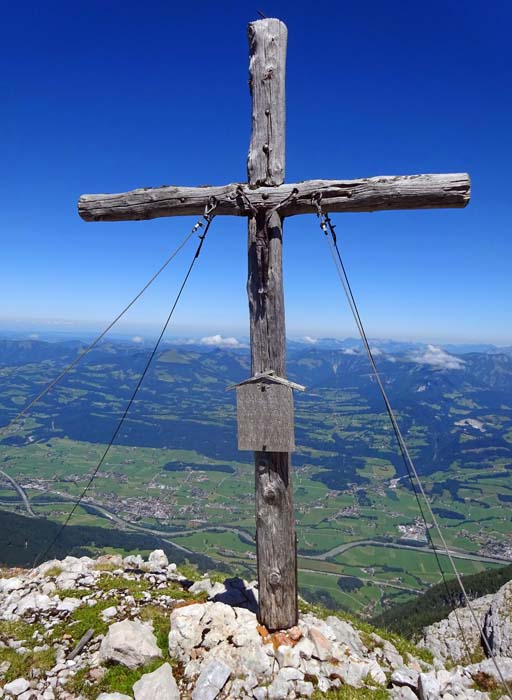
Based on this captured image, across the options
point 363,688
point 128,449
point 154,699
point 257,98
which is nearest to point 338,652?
point 363,688

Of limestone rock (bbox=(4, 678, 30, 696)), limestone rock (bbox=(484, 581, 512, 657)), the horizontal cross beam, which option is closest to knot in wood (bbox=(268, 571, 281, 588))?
limestone rock (bbox=(4, 678, 30, 696))

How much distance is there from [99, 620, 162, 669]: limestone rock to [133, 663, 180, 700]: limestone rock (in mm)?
386

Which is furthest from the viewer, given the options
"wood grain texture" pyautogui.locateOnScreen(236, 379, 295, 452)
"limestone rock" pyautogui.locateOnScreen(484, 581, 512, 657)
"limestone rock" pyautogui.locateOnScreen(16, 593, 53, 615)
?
"limestone rock" pyautogui.locateOnScreen(484, 581, 512, 657)

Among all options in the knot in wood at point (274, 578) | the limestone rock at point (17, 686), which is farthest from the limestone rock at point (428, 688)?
the limestone rock at point (17, 686)

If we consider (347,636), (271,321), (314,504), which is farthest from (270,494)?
(314,504)

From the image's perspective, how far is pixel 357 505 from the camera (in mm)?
134625

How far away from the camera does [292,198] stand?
5.21 m

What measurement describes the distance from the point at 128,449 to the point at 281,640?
201773 millimetres

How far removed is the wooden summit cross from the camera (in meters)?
5.28

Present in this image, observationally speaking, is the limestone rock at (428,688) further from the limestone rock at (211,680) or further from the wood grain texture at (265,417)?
the wood grain texture at (265,417)

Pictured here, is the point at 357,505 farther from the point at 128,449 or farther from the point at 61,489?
the point at 128,449

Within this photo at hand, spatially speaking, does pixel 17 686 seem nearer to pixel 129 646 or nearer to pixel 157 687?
pixel 129 646

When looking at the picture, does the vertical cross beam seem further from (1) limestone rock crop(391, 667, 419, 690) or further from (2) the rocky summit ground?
(1) limestone rock crop(391, 667, 419, 690)

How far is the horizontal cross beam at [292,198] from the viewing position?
4.80m
